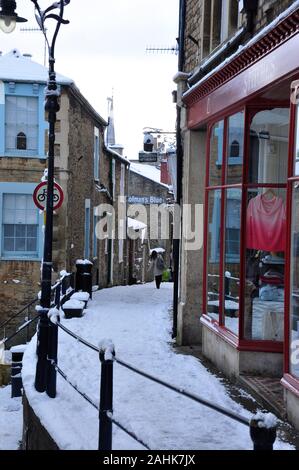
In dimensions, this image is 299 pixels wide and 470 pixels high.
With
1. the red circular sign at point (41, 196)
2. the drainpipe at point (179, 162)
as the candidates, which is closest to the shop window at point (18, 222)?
the red circular sign at point (41, 196)

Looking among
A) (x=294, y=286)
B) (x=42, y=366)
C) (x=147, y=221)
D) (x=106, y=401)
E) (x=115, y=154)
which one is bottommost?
(x=42, y=366)

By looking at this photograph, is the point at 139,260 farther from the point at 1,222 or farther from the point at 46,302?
the point at 46,302

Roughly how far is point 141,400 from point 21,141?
11795mm

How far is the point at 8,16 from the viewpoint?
8070mm

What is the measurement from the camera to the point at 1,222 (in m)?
16.8

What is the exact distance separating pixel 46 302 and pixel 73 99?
429 inches

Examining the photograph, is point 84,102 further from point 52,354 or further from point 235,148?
point 52,354

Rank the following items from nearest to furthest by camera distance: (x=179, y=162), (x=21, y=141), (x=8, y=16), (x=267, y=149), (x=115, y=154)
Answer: (x=267, y=149) < (x=8, y=16) < (x=179, y=162) < (x=21, y=141) < (x=115, y=154)

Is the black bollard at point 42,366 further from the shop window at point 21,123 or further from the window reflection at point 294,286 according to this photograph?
the shop window at point 21,123

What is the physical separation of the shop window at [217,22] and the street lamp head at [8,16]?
2.92 metres

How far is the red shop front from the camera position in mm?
5926

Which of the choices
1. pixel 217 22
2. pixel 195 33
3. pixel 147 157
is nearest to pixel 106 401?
pixel 217 22

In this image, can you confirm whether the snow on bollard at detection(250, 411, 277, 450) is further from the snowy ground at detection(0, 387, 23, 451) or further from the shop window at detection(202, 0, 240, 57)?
the shop window at detection(202, 0, 240, 57)

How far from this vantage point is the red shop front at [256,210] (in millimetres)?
5926
